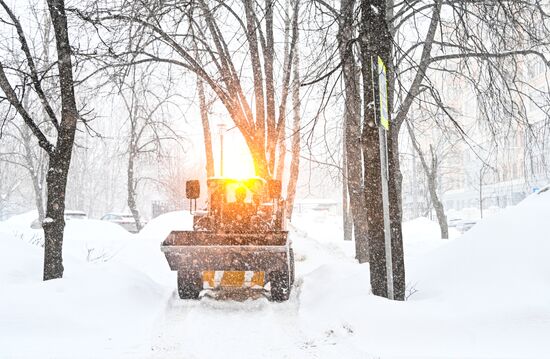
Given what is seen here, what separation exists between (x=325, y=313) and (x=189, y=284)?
2573 mm

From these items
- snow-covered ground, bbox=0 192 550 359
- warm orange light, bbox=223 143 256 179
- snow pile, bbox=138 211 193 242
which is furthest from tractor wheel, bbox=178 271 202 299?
warm orange light, bbox=223 143 256 179

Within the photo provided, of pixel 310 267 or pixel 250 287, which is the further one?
pixel 310 267

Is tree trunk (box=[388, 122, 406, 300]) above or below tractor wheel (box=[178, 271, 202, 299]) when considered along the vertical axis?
above

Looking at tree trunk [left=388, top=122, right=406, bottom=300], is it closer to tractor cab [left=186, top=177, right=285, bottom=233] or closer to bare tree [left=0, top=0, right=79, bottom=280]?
tractor cab [left=186, top=177, right=285, bottom=233]

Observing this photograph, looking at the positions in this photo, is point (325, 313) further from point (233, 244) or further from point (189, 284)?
point (189, 284)

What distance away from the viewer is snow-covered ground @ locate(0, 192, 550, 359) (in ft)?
15.8

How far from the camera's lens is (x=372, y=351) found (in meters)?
4.84

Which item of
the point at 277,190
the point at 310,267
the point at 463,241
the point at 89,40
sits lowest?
the point at 310,267

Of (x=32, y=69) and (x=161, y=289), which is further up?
(x=32, y=69)

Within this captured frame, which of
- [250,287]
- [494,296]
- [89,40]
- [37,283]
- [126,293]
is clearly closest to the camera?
[494,296]

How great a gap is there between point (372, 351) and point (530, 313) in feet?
5.06

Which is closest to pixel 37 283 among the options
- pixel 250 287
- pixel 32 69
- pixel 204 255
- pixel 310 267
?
pixel 204 255

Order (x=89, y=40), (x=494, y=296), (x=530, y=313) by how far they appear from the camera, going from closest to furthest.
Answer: (x=530, y=313) → (x=494, y=296) → (x=89, y=40)

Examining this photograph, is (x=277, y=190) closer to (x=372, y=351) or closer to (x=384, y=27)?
(x=384, y=27)
